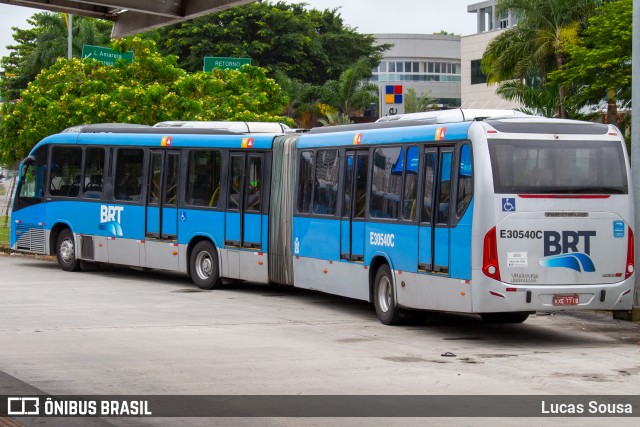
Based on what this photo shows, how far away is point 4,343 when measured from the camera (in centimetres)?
1439

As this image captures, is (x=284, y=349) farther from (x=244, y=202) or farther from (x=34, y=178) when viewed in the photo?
(x=34, y=178)

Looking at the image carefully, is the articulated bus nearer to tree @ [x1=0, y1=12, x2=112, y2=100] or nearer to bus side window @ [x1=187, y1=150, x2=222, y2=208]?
bus side window @ [x1=187, y1=150, x2=222, y2=208]

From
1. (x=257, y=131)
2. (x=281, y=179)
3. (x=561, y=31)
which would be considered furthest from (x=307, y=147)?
(x=561, y=31)

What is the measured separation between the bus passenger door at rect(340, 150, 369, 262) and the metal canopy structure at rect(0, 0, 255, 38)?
4335 mm

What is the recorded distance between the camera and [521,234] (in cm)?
1468

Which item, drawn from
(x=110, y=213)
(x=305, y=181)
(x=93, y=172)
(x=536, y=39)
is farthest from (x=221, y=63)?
(x=305, y=181)

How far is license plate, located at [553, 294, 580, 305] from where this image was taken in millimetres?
14750

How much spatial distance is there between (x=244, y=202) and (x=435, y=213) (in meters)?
6.64

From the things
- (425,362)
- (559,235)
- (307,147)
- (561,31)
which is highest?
(561,31)

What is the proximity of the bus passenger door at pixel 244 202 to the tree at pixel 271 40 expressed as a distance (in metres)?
41.0

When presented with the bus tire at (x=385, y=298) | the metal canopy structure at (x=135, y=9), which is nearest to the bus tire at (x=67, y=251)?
the bus tire at (x=385, y=298)

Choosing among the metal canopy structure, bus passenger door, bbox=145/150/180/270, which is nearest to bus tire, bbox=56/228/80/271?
bus passenger door, bbox=145/150/180/270

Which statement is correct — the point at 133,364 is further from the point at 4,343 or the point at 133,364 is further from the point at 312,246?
the point at 312,246

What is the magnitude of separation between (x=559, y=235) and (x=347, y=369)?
12.5ft
